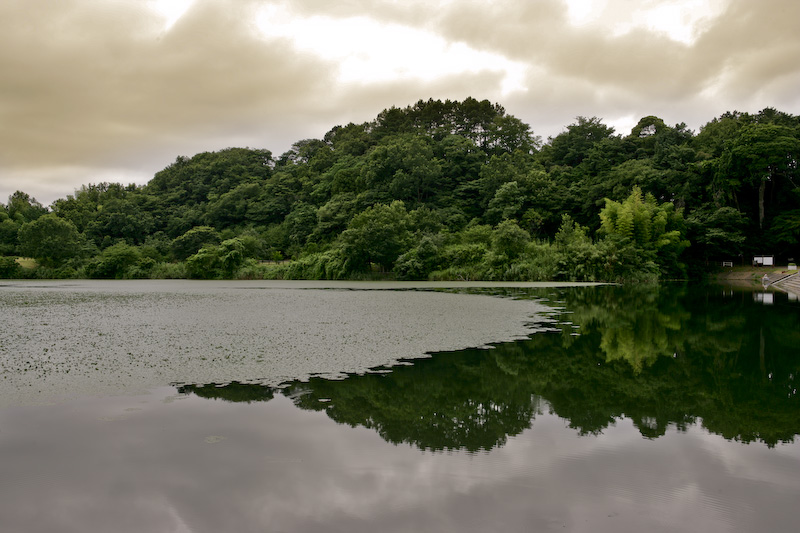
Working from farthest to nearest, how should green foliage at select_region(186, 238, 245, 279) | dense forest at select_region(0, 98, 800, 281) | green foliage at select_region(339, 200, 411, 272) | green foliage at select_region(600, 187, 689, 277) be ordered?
green foliage at select_region(186, 238, 245, 279) < green foliage at select_region(339, 200, 411, 272) < dense forest at select_region(0, 98, 800, 281) < green foliage at select_region(600, 187, 689, 277)

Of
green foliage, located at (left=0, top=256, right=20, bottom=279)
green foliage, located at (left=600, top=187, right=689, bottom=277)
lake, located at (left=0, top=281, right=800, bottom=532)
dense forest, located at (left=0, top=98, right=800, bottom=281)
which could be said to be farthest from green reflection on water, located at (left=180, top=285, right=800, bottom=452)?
green foliage, located at (left=0, top=256, right=20, bottom=279)

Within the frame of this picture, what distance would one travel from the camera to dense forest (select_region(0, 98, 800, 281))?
33156 millimetres

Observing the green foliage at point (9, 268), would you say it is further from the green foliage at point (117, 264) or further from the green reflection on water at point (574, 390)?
the green reflection on water at point (574, 390)

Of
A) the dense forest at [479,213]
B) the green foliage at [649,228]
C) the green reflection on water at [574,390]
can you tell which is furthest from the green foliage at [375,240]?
the green reflection on water at [574,390]

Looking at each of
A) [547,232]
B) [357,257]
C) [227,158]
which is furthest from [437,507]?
[227,158]

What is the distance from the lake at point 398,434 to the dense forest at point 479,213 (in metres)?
25.0

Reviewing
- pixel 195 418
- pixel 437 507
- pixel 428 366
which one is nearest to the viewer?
pixel 437 507

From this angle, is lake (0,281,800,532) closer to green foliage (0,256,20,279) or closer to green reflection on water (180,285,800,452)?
green reflection on water (180,285,800,452)

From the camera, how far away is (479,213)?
4512 centimetres

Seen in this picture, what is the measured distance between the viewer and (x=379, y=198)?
4644cm

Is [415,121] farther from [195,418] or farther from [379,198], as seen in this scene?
[195,418]

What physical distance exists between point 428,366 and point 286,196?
54065 millimetres

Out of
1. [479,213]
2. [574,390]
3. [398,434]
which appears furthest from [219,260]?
[398,434]

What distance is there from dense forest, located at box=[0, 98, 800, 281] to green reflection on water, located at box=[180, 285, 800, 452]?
77.0 ft
